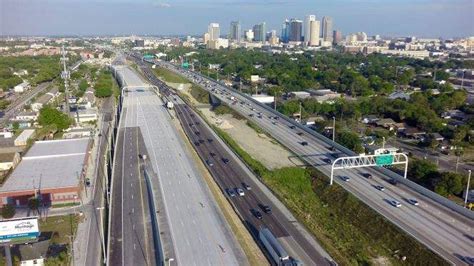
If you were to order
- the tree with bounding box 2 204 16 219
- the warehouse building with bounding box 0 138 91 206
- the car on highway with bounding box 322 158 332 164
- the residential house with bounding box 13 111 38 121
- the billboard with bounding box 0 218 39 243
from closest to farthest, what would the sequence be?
the billboard with bounding box 0 218 39 243 → the tree with bounding box 2 204 16 219 → the warehouse building with bounding box 0 138 91 206 → the car on highway with bounding box 322 158 332 164 → the residential house with bounding box 13 111 38 121

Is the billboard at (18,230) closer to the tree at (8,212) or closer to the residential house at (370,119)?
the tree at (8,212)

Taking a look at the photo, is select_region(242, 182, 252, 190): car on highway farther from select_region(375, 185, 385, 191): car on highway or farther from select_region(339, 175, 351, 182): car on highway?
select_region(375, 185, 385, 191): car on highway

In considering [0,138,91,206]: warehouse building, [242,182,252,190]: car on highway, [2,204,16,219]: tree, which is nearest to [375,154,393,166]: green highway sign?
[242,182,252,190]: car on highway

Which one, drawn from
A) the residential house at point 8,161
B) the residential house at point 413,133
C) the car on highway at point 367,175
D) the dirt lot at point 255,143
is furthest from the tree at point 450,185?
the residential house at point 8,161

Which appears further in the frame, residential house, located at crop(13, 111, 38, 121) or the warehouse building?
residential house, located at crop(13, 111, 38, 121)

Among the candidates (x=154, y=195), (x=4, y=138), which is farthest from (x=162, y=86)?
(x=154, y=195)

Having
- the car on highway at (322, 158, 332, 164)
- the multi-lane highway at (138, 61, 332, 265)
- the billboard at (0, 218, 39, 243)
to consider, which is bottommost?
the multi-lane highway at (138, 61, 332, 265)
